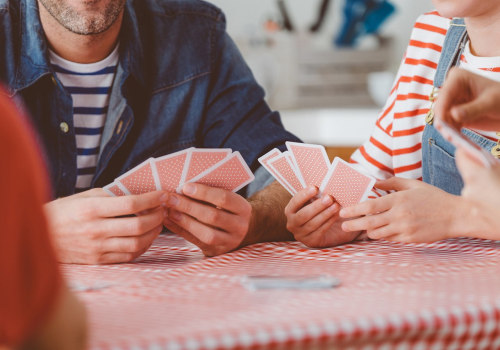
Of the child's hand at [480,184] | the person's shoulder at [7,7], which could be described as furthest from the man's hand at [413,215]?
the person's shoulder at [7,7]

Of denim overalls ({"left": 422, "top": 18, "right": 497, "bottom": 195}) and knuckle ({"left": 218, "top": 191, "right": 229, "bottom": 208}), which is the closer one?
knuckle ({"left": 218, "top": 191, "right": 229, "bottom": 208})

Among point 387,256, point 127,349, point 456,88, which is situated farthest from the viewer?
point 387,256

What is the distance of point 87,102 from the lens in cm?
181

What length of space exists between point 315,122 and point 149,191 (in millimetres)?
2522

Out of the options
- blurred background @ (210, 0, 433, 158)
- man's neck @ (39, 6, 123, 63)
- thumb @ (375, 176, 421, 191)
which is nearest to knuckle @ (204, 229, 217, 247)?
thumb @ (375, 176, 421, 191)

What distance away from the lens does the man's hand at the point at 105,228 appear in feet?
4.06

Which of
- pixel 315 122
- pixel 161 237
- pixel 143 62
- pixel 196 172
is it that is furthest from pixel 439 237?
pixel 315 122

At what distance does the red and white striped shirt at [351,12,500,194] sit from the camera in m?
1.76

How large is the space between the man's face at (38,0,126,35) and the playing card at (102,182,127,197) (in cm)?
60

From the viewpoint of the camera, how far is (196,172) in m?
1.33

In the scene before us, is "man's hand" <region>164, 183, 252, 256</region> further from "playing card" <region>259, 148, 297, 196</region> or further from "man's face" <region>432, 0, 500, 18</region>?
"man's face" <region>432, 0, 500, 18</region>

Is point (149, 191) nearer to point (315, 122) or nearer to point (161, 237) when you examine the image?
point (161, 237)

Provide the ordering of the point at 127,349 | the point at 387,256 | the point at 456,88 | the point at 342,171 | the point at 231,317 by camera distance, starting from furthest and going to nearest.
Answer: the point at 342,171, the point at 387,256, the point at 456,88, the point at 231,317, the point at 127,349

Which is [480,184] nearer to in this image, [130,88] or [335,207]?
[335,207]
